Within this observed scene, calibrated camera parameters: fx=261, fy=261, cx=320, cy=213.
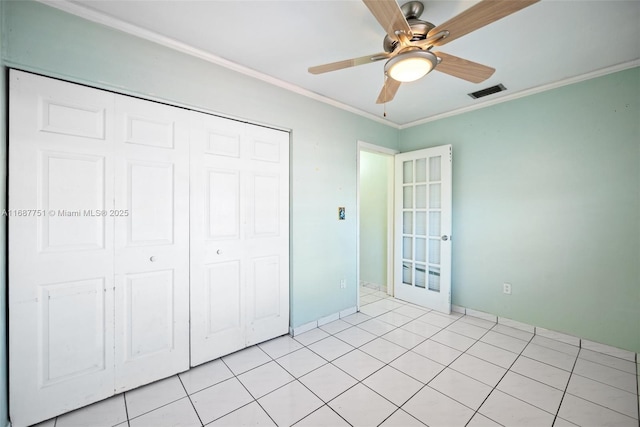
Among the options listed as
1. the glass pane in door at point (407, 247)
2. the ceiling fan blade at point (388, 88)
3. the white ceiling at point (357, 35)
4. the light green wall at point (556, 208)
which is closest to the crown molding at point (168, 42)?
the white ceiling at point (357, 35)

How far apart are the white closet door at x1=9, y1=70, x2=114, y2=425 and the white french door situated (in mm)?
3383

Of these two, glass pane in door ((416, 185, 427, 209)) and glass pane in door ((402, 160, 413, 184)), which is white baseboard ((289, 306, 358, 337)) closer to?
glass pane in door ((416, 185, 427, 209))

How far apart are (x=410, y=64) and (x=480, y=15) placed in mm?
387

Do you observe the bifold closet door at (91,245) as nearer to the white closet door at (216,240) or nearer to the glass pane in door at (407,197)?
the white closet door at (216,240)

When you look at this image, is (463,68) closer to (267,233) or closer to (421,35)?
(421,35)

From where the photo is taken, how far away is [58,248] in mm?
1646

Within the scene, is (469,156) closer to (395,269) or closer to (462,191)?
(462,191)

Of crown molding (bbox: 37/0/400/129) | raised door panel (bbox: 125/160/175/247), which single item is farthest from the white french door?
raised door panel (bbox: 125/160/175/247)

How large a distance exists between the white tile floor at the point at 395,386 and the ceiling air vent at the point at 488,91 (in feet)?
8.62

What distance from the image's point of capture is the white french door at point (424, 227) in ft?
11.1

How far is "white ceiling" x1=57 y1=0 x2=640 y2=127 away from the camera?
5.46 ft

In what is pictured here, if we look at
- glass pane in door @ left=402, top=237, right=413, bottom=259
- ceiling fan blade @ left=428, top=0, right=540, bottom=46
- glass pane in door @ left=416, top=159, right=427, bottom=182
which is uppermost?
ceiling fan blade @ left=428, top=0, right=540, bottom=46

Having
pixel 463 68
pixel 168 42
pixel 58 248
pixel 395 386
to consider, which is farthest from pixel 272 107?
pixel 395 386

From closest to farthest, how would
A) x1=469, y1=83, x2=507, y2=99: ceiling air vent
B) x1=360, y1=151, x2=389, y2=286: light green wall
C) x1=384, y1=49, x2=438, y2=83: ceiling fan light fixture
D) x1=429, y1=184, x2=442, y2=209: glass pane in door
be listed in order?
x1=384, y1=49, x2=438, y2=83: ceiling fan light fixture
x1=469, y1=83, x2=507, y2=99: ceiling air vent
x1=429, y1=184, x2=442, y2=209: glass pane in door
x1=360, y1=151, x2=389, y2=286: light green wall
